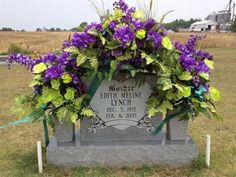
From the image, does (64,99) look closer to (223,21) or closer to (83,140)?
(83,140)

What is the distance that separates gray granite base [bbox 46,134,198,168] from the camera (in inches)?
165

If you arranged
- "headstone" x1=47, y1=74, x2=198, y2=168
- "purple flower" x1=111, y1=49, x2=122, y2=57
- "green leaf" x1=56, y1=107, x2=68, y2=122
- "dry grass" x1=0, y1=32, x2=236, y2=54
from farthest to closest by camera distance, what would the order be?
1. "dry grass" x1=0, y1=32, x2=236, y2=54
2. "headstone" x1=47, y1=74, x2=198, y2=168
3. "green leaf" x1=56, y1=107, x2=68, y2=122
4. "purple flower" x1=111, y1=49, x2=122, y2=57

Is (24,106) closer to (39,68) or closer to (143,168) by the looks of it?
(39,68)

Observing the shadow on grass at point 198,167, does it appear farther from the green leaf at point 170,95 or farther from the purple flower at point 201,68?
the purple flower at point 201,68

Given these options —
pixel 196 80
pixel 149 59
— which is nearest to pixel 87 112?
pixel 149 59

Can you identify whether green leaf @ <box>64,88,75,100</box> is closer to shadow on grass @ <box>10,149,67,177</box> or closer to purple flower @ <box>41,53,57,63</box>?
purple flower @ <box>41,53,57,63</box>

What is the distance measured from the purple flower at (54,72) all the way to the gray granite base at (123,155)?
797mm

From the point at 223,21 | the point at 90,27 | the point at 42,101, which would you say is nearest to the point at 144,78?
the point at 90,27

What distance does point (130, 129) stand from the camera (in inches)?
169

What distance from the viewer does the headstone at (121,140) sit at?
13.7ft

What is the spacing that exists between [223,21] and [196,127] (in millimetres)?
102698

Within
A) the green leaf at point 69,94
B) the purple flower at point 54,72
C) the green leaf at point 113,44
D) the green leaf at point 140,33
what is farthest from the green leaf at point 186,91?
the purple flower at point 54,72

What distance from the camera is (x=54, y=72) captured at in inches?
→ 155

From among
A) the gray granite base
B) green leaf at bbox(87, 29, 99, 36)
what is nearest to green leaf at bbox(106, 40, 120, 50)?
green leaf at bbox(87, 29, 99, 36)
